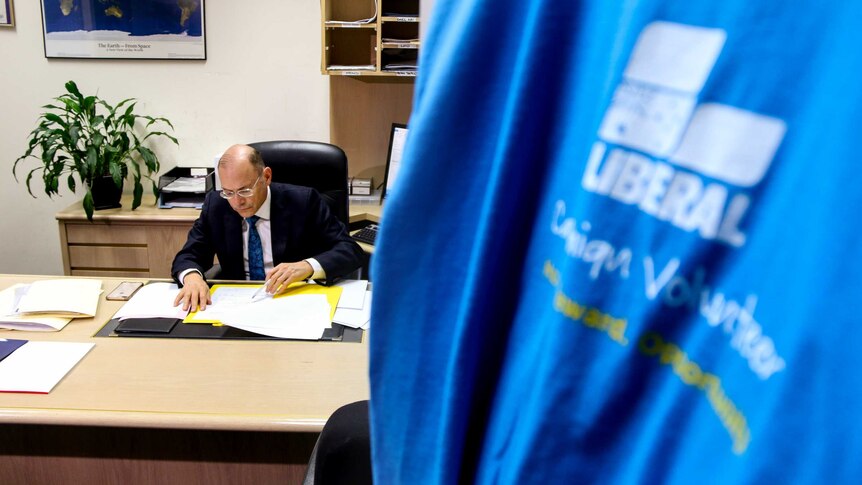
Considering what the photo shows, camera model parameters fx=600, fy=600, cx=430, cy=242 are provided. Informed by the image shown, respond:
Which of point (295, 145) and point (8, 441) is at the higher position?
point (295, 145)

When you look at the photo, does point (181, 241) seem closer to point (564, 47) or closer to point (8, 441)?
point (8, 441)

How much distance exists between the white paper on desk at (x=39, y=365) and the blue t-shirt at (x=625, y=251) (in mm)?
1249

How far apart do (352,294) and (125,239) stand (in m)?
1.66

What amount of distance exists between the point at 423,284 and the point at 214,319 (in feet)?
4.64

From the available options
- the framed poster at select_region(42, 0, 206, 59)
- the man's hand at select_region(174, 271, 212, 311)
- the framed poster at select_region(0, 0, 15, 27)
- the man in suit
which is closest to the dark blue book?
the man's hand at select_region(174, 271, 212, 311)

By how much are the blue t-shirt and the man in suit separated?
1.66 m

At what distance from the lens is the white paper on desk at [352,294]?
1716 mm

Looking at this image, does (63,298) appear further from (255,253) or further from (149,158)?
(149,158)

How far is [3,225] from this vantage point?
3465 millimetres

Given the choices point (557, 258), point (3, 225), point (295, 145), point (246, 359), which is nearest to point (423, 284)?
point (557, 258)

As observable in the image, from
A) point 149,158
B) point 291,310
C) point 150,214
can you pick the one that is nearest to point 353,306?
point 291,310

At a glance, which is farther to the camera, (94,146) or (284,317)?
(94,146)

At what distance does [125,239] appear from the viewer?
2.88 metres

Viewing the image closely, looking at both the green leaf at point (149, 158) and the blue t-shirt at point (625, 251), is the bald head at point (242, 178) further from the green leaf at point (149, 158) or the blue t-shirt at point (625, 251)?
the blue t-shirt at point (625, 251)
